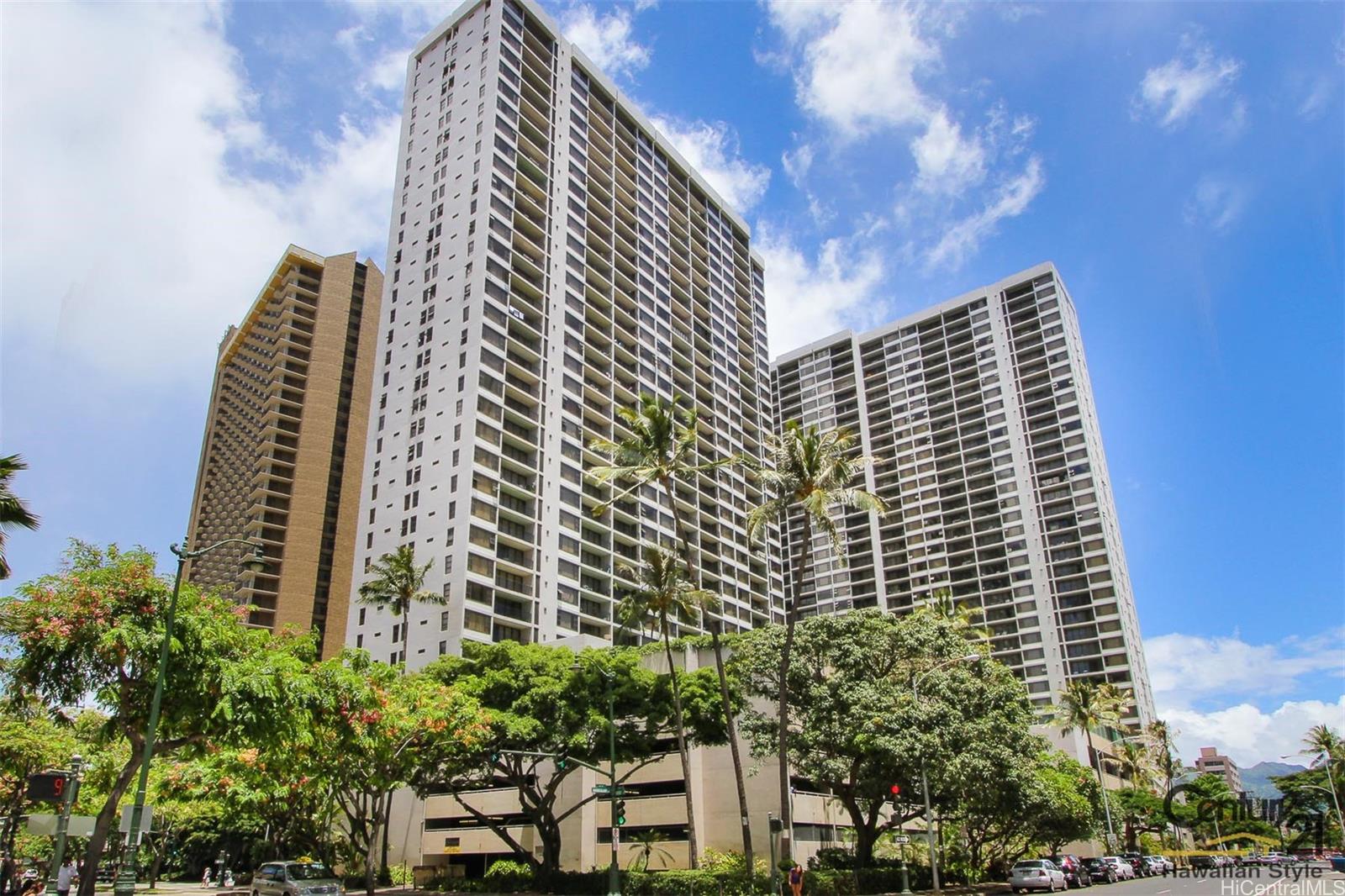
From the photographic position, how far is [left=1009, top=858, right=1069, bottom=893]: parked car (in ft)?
135

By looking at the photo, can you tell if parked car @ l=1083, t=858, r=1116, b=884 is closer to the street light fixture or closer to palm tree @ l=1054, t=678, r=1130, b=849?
palm tree @ l=1054, t=678, r=1130, b=849

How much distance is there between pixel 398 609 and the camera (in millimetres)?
57500

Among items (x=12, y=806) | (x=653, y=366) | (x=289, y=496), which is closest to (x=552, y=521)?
(x=653, y=366)

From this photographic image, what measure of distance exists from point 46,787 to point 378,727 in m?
15.1

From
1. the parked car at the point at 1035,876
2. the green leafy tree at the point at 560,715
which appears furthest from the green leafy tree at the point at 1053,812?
the green leafy tree at the point at 560,715

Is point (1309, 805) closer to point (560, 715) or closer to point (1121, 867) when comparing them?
point (1121, 867)

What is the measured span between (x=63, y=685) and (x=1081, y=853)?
74.1m

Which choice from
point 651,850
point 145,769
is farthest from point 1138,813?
point 145,769

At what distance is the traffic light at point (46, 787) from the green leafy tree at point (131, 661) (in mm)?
6138

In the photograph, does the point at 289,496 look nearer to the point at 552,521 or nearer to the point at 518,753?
the point at 552,521

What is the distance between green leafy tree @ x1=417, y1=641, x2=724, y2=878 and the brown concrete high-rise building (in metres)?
67.5

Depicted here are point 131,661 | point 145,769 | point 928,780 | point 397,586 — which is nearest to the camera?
point 145,769

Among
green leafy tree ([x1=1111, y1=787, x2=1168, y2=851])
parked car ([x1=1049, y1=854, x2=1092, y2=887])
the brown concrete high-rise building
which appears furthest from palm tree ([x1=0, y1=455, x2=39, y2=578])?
the brown concrete high-rise building

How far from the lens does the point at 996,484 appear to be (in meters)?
122
